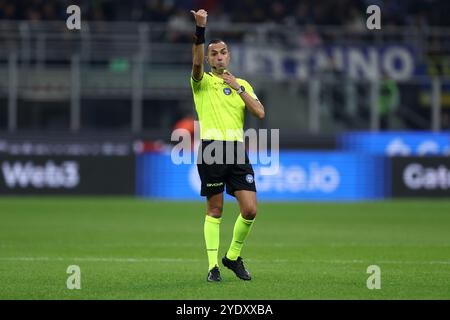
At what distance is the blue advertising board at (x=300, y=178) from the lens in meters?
23.8

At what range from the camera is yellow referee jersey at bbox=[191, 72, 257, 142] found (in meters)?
10.1

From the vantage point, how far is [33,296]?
8906 millimetres

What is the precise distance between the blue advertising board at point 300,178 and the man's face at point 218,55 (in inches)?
534

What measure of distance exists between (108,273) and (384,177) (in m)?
14.5

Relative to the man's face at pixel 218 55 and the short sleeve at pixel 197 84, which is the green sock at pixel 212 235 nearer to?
the short sleeve at pixel 197 84

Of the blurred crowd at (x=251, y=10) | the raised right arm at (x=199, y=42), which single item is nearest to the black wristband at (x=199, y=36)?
the raised right arm at (x=199, y=42)

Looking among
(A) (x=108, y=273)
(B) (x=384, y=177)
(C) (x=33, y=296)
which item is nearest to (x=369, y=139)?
(B) (x=384, y=177)

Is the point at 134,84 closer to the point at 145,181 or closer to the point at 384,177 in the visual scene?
the point at 145,181

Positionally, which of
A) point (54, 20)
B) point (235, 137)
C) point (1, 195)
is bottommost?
point (1, 195)

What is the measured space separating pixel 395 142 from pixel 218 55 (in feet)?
53.3

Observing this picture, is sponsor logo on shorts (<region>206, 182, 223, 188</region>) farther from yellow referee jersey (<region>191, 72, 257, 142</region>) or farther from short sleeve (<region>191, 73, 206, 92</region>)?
short sleeve (<region>191, 73, 206, 92</region>)

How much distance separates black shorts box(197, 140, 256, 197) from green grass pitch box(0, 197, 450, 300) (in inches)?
36.7

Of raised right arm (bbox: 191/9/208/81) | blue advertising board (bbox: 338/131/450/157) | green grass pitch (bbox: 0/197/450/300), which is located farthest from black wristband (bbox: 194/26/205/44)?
blue advertising board (bbox: 338/131/450/157)

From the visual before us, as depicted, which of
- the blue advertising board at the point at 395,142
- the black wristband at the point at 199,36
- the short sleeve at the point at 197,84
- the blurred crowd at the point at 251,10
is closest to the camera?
the black wristband at the point at 199,36
